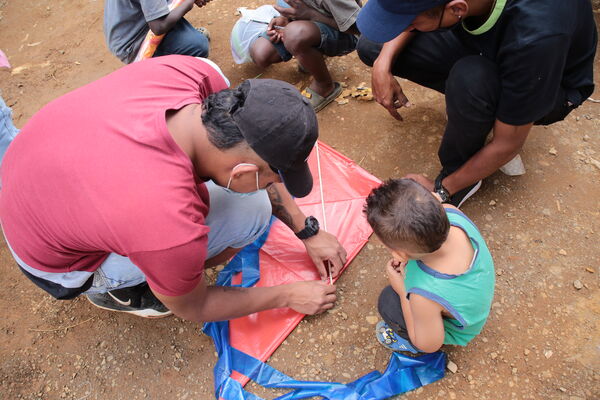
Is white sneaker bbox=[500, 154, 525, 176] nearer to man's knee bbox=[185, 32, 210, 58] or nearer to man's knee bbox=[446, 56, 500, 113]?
man's knee bbox=[446, 56, 500, 113]

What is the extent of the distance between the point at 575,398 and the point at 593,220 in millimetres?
900

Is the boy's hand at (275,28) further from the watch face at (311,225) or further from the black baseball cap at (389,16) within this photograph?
the watch face at (311,225)

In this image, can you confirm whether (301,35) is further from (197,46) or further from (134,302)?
(134,302)

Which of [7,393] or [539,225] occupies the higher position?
[539,225]

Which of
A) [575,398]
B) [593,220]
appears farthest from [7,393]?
[593,220]

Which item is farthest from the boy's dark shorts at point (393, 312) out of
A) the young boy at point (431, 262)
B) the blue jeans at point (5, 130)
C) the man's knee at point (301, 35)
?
the blue jeans at point (5, 130)

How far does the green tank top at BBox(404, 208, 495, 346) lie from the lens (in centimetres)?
145

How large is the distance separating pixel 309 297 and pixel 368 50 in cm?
144

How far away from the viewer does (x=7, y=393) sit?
2.05 metres

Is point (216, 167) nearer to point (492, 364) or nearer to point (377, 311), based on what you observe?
point (377, 311)

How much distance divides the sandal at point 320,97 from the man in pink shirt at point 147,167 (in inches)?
55.0

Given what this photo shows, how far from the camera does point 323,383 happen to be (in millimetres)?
1846

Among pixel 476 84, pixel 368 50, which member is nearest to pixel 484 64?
pixel 476 84

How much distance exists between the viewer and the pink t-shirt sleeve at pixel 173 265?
4.13ft
